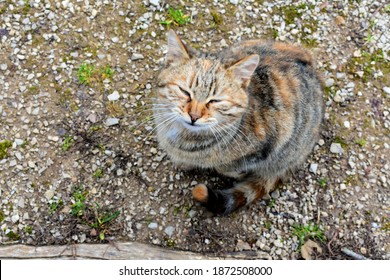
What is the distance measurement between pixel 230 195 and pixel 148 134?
97 cm

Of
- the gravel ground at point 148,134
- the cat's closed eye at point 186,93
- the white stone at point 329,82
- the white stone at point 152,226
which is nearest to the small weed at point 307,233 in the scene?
the gravel ground at point 148,134

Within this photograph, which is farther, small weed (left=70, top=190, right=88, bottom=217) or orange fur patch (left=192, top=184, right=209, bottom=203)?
small weed (left=70, top=190, right=88, bottom=217)

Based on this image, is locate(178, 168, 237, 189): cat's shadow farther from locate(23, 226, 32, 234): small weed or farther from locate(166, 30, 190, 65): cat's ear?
locate(23, 226, 32, 234): small weed

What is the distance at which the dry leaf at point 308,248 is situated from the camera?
11.1 feet

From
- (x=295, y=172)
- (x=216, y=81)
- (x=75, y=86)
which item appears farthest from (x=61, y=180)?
(x=295, y=172)

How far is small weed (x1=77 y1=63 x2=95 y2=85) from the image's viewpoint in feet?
12.6

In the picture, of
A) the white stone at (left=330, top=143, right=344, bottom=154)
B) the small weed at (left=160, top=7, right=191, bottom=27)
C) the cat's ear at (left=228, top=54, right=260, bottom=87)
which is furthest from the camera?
the small weed at (left=160, top=7, right=191, bottom=27)

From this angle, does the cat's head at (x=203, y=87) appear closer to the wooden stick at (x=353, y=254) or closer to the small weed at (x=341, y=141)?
the small weed at (x=341, y=141)

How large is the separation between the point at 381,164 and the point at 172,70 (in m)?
2.10

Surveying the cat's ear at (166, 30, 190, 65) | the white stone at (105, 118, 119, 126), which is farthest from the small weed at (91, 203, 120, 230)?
the cat's ear at (166, 30, 190, 65)

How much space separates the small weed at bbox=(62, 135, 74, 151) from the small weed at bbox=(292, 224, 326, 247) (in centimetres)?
201

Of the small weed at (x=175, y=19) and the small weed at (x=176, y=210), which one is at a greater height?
the small weed at (x=175, y=19)
